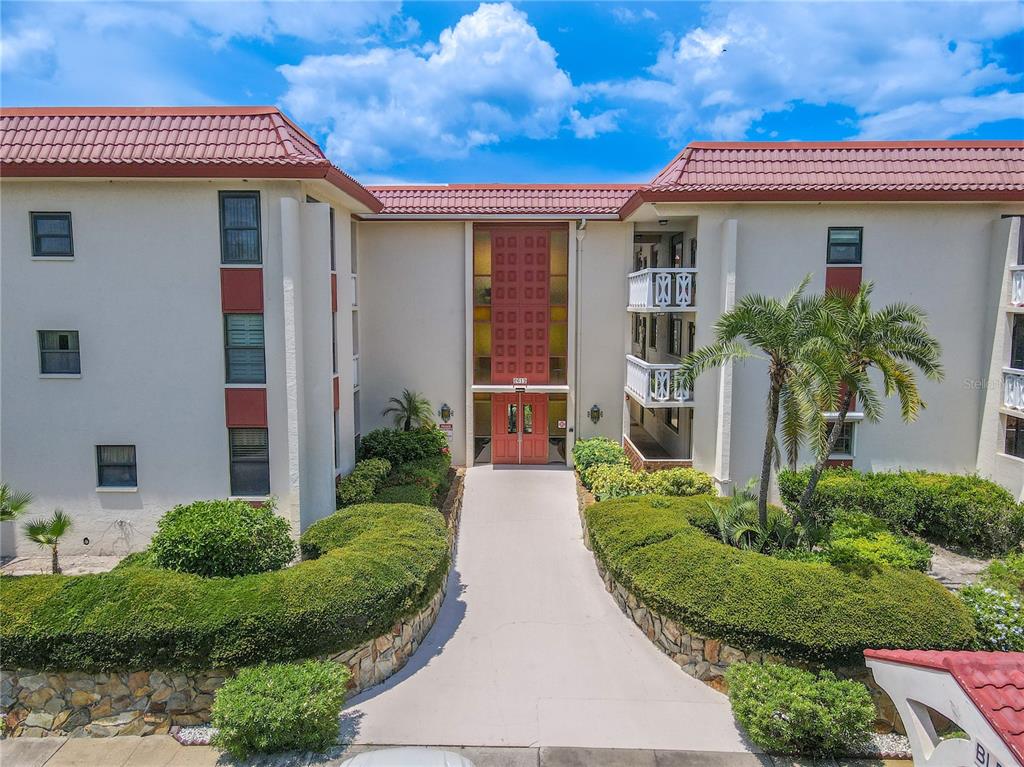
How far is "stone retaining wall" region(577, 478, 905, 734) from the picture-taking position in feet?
33.6

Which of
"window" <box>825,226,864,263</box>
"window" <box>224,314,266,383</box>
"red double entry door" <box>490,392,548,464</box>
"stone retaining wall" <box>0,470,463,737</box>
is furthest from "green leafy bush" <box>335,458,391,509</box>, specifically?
"window" <box>825,226,864,263</box>

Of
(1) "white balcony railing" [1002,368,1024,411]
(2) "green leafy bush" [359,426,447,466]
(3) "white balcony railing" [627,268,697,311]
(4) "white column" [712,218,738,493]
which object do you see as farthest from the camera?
(2) "green leafy bush" [359,426,447,466]

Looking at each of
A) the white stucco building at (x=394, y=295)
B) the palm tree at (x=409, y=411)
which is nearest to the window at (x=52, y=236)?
the white stucco building at (x=394, y=295)

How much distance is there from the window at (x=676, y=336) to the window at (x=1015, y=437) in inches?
349

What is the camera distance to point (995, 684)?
266 inches

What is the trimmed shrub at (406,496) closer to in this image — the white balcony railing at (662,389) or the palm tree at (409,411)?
the palm tree at (409,411)

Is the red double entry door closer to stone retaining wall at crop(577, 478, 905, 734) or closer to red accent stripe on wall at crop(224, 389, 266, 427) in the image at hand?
red accent stripe on wall at crop(224, 389, 266, 427)

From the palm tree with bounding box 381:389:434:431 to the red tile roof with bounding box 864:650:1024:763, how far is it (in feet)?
52.9

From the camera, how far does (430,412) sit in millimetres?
22156

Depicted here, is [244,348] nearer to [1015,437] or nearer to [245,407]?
[245,407]

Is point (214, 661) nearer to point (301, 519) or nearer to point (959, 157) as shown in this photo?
point (301, 519)

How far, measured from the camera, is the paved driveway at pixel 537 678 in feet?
32.7

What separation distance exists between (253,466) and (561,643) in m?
8.42

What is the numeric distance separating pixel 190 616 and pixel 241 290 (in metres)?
7.92
